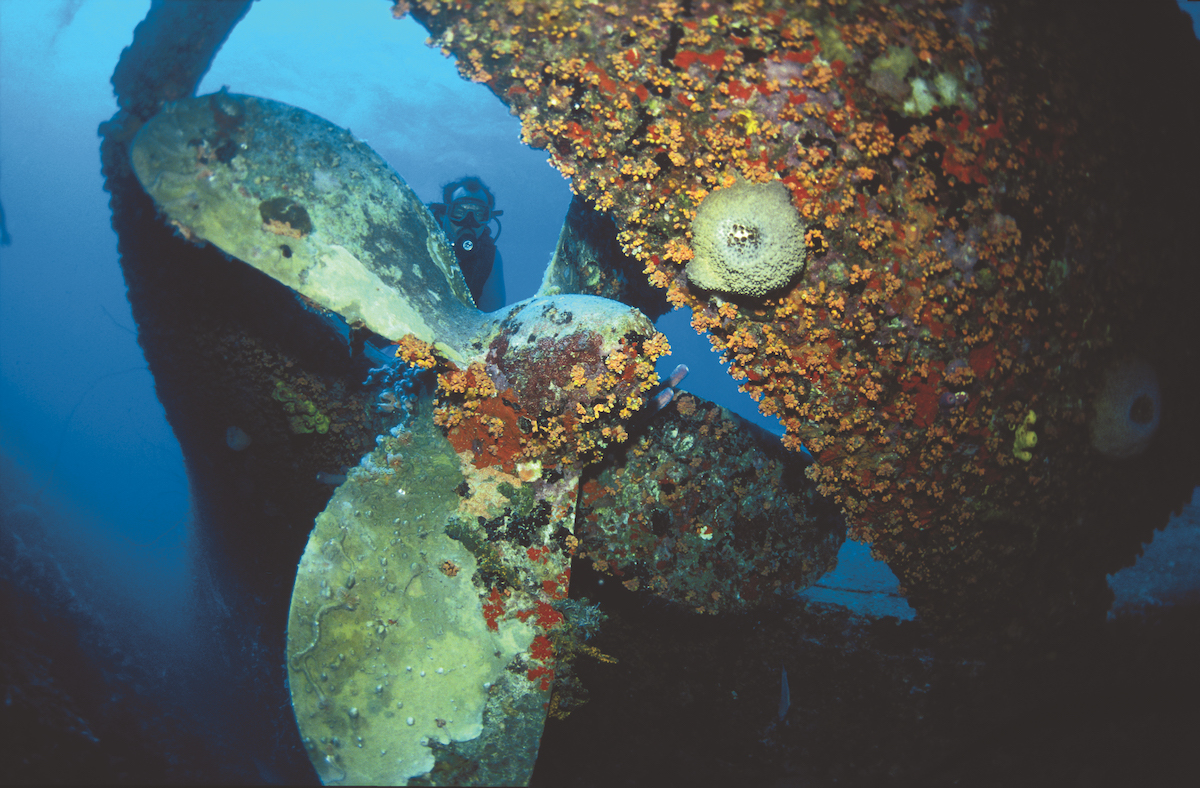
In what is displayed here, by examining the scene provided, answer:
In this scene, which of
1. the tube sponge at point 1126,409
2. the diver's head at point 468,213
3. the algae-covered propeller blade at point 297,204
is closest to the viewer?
the algae-covered propeller blade at point 297,204

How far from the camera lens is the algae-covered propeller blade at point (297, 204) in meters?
2.59

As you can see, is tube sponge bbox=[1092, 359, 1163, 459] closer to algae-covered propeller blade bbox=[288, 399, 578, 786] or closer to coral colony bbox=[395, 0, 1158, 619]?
coral colony bbox=[395, 0, 1158, 619]

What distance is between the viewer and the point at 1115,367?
288 centimetres

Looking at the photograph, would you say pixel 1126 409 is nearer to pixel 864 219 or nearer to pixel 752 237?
pixel 864 219

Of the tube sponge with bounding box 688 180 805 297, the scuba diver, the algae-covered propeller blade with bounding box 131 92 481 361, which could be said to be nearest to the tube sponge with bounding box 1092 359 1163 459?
the tube sponge with bounding box 688 180 805 297

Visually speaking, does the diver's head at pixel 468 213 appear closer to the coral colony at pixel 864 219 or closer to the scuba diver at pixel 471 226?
the scuba diver at pixel 471 226

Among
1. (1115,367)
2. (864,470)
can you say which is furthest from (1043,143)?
(864,470)

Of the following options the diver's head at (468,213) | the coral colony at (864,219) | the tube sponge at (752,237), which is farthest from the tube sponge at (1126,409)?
the diver's head at (468,213)

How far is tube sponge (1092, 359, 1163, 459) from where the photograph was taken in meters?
2.86

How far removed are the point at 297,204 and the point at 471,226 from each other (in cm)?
386

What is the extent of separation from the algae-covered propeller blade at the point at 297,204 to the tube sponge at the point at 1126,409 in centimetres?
400

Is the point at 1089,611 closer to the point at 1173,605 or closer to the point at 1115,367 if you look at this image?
the point at 1173,605

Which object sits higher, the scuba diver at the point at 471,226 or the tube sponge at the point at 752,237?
the scuba diver at the point at 471,226

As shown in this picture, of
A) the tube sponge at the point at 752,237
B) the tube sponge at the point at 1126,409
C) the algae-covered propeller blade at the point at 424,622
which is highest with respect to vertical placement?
the tube sponge at the point at 1126,409
